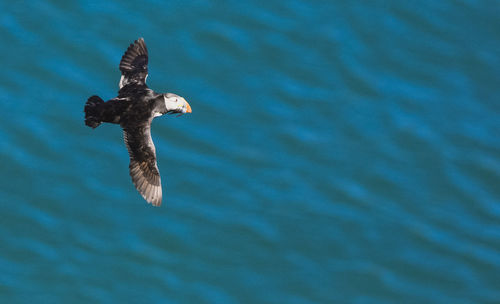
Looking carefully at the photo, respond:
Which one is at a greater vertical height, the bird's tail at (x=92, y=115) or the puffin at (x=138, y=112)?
the puffin at (x=138, y=112)

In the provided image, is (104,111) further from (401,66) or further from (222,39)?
(401,66)

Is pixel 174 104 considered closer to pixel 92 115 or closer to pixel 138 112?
pixel 138 112

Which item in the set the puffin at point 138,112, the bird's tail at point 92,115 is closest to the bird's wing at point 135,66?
the puffin at point 138,112

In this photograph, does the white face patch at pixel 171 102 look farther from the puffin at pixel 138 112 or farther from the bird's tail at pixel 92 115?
the bird's tail at pixel 92 115

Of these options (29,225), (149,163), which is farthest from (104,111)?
(29,225)

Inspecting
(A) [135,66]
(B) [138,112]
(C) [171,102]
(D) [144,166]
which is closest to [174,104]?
(C) [171,102]

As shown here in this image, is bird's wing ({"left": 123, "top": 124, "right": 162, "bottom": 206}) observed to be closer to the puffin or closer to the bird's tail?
the puffin

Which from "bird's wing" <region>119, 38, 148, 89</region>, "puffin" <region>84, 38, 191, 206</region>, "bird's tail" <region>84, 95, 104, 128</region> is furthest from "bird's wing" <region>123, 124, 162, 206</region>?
"bird's wing" <region>119, 38, 148, 89</region>

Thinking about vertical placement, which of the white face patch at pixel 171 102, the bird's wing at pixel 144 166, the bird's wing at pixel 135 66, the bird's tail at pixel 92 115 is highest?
the bird's wing at pixel 135 66
